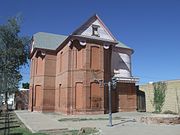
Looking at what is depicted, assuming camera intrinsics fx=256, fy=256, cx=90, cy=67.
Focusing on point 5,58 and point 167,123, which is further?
point 5,58

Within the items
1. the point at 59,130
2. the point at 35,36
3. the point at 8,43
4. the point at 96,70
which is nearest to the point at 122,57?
the point at 96,70

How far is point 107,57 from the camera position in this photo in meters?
32.2

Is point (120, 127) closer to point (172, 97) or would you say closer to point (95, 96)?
point (95, 96)

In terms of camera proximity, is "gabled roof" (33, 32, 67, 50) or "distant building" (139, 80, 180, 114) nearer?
"distant building" (139, 80, 180, 114)

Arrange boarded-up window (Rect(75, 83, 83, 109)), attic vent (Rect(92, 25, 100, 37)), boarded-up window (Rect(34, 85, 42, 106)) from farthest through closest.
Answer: boarded-up window (Rect(34, 85, 42, 106)) → attic vent (Rect(92, 25, 100, 37)) → boarded-up window (Rect(75, 83, 83, 109))

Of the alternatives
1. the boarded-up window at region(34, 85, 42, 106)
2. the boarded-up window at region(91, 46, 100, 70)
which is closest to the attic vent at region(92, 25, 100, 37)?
the boarded-up window at region(91, 46, 100, 70)

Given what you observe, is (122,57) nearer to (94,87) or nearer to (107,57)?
(107,57)

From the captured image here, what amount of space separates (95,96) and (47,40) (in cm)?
1414

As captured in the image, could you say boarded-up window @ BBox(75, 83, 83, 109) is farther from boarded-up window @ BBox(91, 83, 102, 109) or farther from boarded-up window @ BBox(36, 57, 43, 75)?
boarded-up window @ BBox(36, 57, 43, 75)

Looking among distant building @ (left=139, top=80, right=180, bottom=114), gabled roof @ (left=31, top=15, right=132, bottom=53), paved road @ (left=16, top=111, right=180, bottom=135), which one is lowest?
paved road @ (left=16, top=111, right=180, bottom=135)

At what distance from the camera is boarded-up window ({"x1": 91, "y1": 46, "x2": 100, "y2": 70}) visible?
30.5 m

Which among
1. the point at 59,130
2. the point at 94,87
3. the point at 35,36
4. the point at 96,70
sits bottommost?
the point at 59,130

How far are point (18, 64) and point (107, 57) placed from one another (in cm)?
1363

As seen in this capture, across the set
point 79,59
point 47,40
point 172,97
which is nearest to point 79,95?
point 79,59
